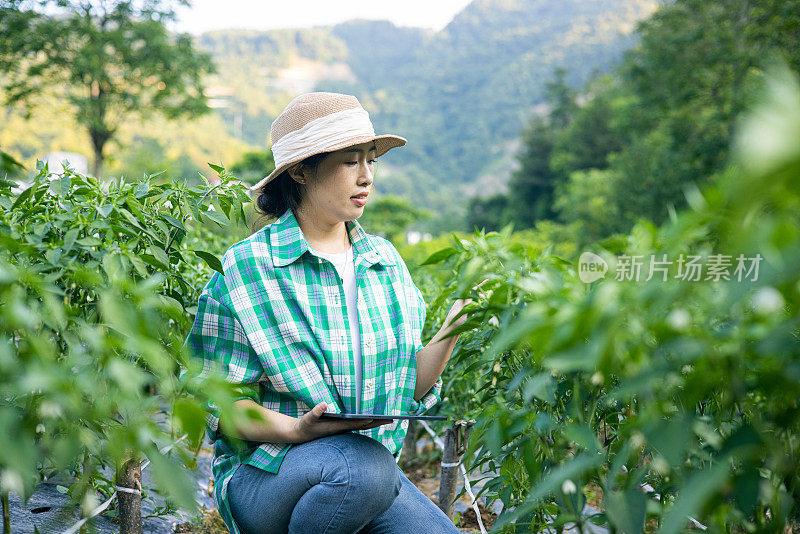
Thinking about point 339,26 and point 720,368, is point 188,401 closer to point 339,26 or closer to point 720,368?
point 720,368

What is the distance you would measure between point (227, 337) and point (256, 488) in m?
0.39

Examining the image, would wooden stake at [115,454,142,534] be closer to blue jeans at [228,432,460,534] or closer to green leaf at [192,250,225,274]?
blue jeans at [228,432,460,534]

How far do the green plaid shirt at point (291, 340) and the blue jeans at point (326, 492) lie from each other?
0.06 metres

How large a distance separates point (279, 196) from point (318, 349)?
0.60m

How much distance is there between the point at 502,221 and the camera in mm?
39875

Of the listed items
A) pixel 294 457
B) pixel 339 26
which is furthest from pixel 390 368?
pixel 339 26

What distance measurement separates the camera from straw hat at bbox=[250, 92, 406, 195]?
73.3 inches

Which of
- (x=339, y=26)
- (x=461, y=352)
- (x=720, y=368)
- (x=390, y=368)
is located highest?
(x=339, y=26)

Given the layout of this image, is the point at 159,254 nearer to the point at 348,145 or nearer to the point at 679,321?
the point at 348,145

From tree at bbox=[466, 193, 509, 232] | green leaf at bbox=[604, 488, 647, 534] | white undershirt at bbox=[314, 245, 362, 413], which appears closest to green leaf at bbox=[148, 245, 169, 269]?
white undershirt at bbox=[314, 245, 362, 413]

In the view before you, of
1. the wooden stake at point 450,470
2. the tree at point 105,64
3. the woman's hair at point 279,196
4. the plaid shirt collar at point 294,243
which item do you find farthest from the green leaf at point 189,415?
the tree at point 105,64

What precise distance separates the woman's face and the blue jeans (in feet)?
2.11

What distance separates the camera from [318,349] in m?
1.73

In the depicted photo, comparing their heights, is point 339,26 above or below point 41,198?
above
